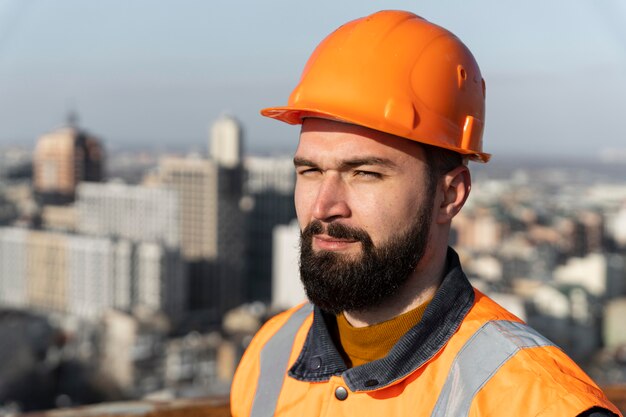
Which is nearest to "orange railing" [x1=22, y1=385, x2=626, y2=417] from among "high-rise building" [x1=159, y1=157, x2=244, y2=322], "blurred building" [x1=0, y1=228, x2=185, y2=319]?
"blurred building" [x1=0, y1=228, x2=185, y2=319]

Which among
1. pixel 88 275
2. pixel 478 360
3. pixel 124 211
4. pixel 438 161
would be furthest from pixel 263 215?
pixel 478 360

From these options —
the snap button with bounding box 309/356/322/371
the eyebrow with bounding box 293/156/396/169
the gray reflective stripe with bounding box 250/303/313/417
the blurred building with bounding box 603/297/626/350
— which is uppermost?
the eyebrow with bounding box 293/156/396/169

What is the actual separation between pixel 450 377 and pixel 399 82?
0.95ft

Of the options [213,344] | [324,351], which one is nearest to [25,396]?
[213,344]

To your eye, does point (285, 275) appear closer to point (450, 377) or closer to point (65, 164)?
point (65, 164)

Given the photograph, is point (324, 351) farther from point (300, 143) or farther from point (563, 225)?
point (563, 225)

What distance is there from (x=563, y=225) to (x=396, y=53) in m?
37.6

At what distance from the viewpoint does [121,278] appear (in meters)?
27.0

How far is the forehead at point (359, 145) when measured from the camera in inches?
33.2

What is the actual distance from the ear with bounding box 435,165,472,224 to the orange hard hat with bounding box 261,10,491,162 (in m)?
0.02

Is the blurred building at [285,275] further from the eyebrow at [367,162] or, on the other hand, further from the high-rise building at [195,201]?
the eyebrow at [367,162]

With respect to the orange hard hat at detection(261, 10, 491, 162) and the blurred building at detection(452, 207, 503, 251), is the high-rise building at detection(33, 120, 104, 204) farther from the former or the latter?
the orange hard hat at detection(261, 10, 491, 162)

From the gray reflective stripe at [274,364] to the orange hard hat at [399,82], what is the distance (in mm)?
261

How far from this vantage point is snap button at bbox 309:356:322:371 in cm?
88
